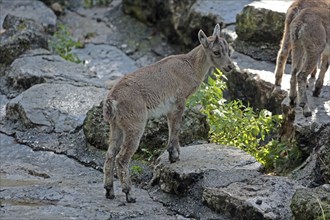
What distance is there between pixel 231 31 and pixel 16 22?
4136 mm

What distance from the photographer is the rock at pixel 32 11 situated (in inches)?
571

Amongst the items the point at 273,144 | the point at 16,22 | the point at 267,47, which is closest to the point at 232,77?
the point at 267,47

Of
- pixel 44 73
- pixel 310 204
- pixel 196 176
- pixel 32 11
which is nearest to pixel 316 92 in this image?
pixel 196 176

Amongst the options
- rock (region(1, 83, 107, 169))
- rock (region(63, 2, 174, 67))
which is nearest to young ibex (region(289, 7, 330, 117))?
rock (region(1, 83, 107, 169))

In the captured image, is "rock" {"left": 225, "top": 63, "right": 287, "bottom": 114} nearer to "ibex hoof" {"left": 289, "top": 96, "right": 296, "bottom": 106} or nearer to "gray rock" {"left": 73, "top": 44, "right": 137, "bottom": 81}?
"ibex hoof" {"left": 289, "top": 96, "right": 296, "bottom": 106}

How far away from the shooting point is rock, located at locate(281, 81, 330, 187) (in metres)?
8.07

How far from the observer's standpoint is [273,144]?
958 centimetres

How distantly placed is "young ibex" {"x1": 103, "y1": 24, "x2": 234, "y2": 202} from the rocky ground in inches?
15.4

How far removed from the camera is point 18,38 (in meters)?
12.7

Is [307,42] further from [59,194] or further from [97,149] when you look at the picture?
[59,194]

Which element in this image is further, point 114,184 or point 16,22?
point 16,22

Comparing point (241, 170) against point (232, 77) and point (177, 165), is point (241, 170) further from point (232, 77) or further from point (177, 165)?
point (232, 77)

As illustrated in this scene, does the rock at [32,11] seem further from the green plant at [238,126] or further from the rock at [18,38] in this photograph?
the green plant at [238,126]

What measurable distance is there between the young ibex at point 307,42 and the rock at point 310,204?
2.57 meters
